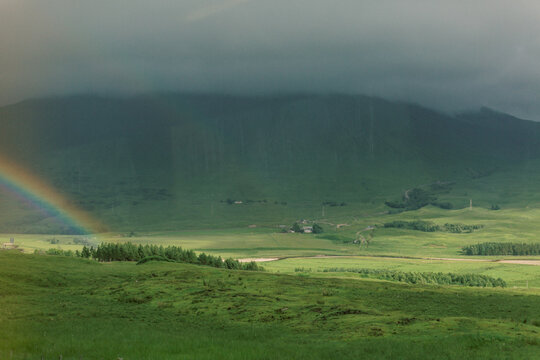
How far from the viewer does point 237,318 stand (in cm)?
5025

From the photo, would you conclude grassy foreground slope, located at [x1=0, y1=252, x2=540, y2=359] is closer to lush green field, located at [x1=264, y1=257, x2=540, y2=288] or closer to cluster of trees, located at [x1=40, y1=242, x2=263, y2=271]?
cluster of trees, located at [x1=40, y1=242, x2=263, y2=271]

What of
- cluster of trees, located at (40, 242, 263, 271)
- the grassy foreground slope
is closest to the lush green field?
cluster of trees, located at (40, 242, 263, 271)

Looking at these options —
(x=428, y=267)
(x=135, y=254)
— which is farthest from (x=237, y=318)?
(x=428, y=267)

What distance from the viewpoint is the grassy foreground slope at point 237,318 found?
35.0 metres

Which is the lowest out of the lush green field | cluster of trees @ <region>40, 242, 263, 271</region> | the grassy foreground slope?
the lush green field

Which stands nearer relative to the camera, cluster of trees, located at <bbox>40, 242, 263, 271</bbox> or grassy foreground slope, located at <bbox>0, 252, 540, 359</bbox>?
grassy foreground slope, located at <bbox>0, 252, 540, 359</bbox>

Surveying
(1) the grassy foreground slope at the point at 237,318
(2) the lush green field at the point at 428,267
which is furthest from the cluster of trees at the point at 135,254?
(1) the grassy foreground slope at the point at 237,318

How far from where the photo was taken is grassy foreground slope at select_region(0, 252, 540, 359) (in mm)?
34969

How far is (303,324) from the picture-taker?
153 ft

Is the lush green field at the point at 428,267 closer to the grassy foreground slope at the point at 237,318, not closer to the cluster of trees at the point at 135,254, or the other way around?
the cluster of trees at the point at 135,254

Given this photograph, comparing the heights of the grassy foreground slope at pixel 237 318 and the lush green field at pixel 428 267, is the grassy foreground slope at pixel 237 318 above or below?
above

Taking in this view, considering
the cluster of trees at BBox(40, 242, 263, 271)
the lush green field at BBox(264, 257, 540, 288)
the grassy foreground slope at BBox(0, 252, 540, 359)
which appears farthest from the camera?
the lush green field at BBox(264, 257, 540, 288)

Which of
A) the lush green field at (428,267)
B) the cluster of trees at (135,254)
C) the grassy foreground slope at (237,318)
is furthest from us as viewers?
the lush green field at (428,267)

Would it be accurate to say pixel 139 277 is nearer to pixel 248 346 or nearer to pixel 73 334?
pixel 73 334
